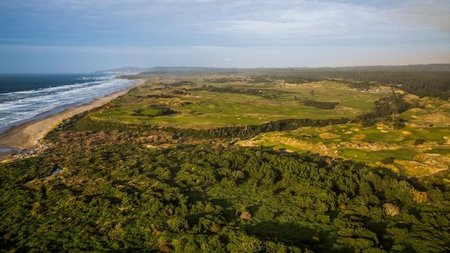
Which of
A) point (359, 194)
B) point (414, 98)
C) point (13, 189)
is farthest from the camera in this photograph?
point (414, 98)

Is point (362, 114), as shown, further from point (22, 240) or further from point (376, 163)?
point (22, 240)

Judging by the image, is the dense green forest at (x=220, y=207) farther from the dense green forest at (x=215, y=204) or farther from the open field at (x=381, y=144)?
the open field at (x=381, y=144)

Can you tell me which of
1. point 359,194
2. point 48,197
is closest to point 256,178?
point 359,194

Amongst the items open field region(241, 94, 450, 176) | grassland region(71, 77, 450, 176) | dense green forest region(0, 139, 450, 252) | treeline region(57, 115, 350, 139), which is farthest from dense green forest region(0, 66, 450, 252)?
treeline region(57, 115, 350, 139)

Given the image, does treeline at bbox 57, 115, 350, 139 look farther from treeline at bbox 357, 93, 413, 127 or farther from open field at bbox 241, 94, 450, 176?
treeline at bbox 357, 93, 413, 127

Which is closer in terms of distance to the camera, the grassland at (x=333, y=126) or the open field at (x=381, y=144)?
the open field at (x=381, y=144)

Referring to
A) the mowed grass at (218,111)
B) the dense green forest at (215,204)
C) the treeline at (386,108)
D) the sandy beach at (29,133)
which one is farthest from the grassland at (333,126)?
the sandy beach at (29,133)

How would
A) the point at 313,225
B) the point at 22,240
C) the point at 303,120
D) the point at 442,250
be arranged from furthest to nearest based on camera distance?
the point at 303,120, the point at 313,225, the point at 22,240, the point at 442,250

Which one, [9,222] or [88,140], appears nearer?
[9,222]
